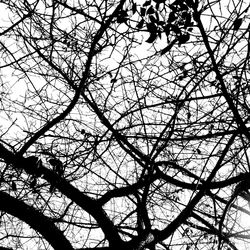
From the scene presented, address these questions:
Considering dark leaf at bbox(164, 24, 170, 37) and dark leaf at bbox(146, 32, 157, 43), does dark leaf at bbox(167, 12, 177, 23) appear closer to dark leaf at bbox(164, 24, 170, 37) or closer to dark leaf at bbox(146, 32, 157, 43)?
dark leaf at bbox(164, 24, 170, 37)

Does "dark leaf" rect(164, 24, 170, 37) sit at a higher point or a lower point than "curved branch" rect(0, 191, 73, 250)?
higher

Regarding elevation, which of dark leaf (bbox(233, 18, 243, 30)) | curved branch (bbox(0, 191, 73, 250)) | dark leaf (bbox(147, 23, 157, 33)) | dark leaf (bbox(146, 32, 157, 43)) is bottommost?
curved branch (bbox(0, 191, 73, 250))

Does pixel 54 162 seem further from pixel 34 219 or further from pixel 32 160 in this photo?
pixel 34 219

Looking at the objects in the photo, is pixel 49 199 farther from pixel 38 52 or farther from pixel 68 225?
pixel 38 52

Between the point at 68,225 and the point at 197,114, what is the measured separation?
192 centimetres

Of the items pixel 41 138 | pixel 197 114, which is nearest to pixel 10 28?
pixel 41 138

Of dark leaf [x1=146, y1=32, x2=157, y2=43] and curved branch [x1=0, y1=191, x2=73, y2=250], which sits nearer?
dark leaf [x1=146, y1=32, x2=157, y2=43]

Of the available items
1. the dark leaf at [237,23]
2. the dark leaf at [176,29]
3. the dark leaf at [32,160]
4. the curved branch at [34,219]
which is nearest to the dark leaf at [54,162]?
the dark leaf at [32,160]

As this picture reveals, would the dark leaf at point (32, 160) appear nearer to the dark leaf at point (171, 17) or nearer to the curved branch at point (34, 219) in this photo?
the curved branch at point (34, 219)

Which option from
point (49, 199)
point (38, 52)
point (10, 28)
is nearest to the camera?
point (10, 28)

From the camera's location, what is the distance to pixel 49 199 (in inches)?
151

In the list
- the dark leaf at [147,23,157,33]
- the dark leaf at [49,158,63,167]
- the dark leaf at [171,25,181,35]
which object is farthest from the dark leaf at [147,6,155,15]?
the dark leaf at [49,158,63,167]

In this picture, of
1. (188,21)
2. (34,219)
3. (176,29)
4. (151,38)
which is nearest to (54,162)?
(34,219)

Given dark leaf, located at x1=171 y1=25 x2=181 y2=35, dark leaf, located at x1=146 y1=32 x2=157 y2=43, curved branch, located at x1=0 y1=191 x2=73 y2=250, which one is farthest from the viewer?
curved branch, located at x1=0 y1=191 x2=73 y2=250
